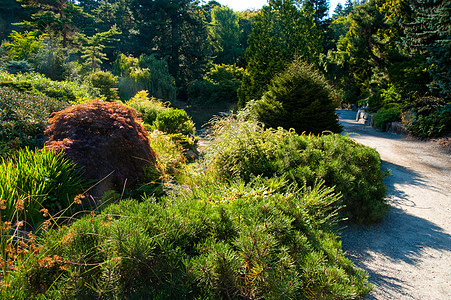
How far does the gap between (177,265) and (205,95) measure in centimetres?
2402

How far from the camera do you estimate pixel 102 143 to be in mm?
3840

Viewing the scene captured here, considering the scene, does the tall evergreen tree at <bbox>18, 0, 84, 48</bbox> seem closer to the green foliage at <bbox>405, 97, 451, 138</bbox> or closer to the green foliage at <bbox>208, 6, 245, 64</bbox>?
the green foliage at <bbox>208, 6, 245, 64</bbox>

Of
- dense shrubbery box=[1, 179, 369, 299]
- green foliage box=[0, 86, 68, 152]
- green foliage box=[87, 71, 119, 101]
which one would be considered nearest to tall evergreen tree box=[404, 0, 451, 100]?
dense shrubbery box=[1, 179, 369, 299]

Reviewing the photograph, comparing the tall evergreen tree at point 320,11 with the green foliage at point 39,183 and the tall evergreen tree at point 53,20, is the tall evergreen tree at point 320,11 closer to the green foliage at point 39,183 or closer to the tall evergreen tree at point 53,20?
the tall evergreen tree at point 53,20

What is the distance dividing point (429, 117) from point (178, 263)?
1123 centimetres

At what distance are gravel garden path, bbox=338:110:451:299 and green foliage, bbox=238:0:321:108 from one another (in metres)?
7.79

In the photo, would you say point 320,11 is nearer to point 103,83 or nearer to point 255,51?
point 255,51

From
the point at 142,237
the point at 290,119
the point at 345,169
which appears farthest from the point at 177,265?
the point at 290,119

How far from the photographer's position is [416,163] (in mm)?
7020

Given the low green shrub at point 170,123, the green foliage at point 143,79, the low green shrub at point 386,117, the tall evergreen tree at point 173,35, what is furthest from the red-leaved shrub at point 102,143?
the tall evergreen tree at point 173,35

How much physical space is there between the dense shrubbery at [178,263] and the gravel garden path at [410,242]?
0.90 m

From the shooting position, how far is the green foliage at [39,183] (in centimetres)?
282

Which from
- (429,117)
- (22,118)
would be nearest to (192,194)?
(22,118)

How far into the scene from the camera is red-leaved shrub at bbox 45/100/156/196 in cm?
368
